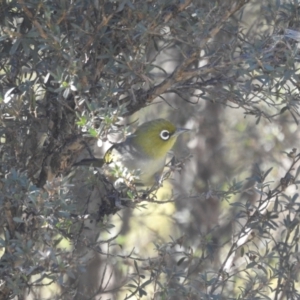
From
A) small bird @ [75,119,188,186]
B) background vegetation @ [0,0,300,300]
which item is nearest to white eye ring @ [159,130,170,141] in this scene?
small bird @ [75,119,188,186]

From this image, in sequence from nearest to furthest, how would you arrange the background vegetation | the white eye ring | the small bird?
the background vegetation
the small bird
the white eye ring

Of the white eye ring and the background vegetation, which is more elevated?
the white eye ring

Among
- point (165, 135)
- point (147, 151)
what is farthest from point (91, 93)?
point (165, 135)

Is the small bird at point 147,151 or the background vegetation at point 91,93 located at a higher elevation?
the small bird at point 147,151

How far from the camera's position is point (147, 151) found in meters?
3.97

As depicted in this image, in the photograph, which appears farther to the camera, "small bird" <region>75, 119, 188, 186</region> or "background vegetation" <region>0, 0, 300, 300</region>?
"small bird" <region>75, 119, 188, 186</region>

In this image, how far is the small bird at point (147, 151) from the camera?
12.8 feet

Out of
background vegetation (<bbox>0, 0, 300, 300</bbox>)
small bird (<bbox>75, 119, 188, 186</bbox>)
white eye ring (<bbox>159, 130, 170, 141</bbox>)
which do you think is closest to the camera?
background vegetation (<bbox>0, 0, 300, 300</bbox>)

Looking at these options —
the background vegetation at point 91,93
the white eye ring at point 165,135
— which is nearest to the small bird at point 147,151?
the white eye ring at point 165,135

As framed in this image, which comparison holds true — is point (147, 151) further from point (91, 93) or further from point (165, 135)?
point (91, 93)

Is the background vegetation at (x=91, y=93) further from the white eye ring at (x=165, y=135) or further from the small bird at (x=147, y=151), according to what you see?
the white eye ring at (x=165, y=135)

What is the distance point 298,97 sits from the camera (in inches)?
116

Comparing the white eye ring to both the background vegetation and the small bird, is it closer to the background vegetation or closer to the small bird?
the small bird

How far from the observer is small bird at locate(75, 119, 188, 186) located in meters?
3.91
